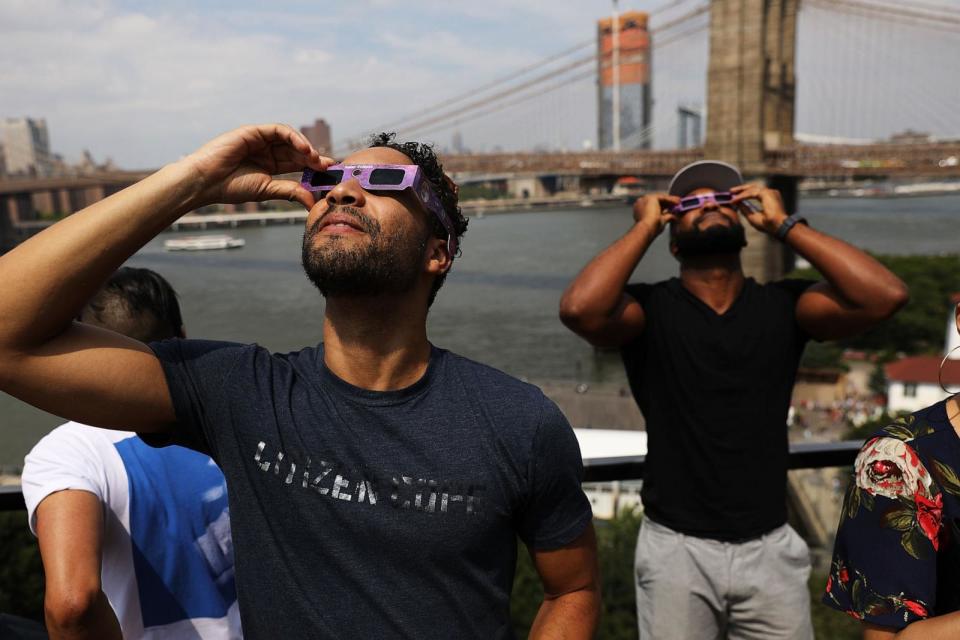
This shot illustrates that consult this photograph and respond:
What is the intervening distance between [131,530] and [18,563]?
10.4 ft

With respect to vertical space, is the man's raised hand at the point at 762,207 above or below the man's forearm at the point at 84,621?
above

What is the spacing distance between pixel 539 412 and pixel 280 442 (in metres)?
0.38

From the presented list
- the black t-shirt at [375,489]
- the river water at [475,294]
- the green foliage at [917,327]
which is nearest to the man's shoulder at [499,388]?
the black t-shirt at [375,489]

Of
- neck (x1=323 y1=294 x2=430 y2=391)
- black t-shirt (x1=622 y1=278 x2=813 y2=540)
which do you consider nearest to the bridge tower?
black t-shirt (x1=622 y1=278 x2=813 y2=540)

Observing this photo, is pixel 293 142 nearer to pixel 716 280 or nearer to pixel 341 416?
pixel 341 416

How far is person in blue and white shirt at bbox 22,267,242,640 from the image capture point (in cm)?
128

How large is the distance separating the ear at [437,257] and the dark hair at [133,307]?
540mm

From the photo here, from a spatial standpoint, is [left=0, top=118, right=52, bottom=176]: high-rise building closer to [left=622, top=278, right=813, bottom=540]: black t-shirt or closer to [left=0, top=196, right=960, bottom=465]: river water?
[left=0, top=196, right=960, bottom=465]: river water

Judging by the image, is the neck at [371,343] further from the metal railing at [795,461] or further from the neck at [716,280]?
the neck at [716,280]

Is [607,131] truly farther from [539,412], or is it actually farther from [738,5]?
[539,412]

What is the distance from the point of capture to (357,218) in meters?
1.28

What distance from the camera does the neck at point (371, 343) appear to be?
1.28 metres

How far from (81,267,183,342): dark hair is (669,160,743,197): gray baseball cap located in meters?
1.44

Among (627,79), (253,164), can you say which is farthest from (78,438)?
(627,79)
